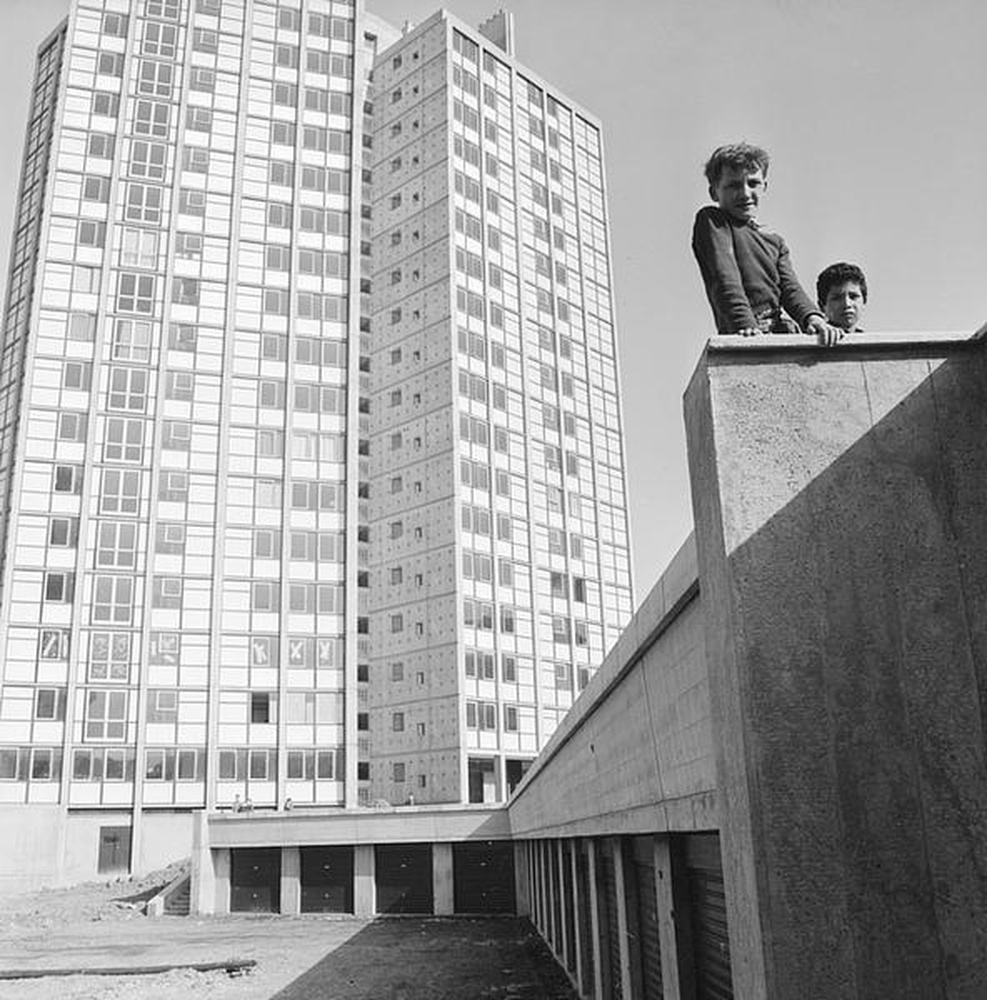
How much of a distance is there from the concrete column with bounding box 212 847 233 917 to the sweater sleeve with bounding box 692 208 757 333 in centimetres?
4460

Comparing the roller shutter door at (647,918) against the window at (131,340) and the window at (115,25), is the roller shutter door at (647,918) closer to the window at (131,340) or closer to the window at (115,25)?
the window at (131,340)

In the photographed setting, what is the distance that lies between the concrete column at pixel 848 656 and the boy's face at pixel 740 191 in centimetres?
110

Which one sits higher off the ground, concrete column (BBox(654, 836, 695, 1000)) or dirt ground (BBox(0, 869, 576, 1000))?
concrete column (BBox(654, 836, 695, 1000))

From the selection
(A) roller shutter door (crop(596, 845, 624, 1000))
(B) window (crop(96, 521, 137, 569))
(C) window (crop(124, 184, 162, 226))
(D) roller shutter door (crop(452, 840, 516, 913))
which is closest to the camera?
(A) roller shutter door (crop(596, 845, 624, 1000))

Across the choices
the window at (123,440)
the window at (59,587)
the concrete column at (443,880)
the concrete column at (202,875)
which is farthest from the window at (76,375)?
the concrete column at (443,880)

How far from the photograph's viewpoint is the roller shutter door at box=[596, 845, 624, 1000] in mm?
13586

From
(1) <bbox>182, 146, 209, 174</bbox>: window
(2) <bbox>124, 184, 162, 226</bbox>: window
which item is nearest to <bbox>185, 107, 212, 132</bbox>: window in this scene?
(1) <bbox>182, 146, 209, 174</bbox>: window

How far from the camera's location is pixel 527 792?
2781 cm

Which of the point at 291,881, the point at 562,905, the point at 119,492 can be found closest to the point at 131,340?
the point at 119,492

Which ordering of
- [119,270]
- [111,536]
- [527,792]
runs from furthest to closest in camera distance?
[119,270] < [111,536] < [527,792]

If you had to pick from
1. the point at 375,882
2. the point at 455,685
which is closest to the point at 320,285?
the point at 455,685

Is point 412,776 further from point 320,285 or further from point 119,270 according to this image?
point 119,270

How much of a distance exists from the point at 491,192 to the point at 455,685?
1366 inches

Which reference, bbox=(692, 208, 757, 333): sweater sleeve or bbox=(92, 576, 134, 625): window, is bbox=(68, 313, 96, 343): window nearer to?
bbox=(92, 576, 134, 625): window
